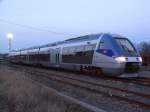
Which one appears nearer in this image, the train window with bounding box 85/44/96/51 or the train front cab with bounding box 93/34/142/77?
the train front cab with bounding box 93/34/142/77

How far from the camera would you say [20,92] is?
1118 cm

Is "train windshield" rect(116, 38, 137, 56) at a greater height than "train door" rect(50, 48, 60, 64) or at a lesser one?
greater

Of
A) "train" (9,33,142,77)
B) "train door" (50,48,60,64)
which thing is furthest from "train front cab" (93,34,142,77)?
"train door" (50,48,60,64)

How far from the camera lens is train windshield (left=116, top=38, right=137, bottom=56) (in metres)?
20.0

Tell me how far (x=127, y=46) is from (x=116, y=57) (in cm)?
201

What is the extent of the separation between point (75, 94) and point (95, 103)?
8.81 ft

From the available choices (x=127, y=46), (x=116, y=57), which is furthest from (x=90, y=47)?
(x=116, y=57)

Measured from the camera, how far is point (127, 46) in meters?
20.7

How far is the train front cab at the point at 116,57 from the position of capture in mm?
19016

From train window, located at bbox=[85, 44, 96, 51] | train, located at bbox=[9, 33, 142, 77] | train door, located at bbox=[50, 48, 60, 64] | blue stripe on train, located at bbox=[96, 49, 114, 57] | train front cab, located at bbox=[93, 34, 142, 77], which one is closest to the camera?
train front cab, located at bbox=[93, 34, 142, 77]

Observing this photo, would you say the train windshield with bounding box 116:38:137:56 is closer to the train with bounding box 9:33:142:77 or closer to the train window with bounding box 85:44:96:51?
the train with bounding box 9:33:142:77

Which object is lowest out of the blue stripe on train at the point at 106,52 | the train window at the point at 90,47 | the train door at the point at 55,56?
the train door at the point at 55,56

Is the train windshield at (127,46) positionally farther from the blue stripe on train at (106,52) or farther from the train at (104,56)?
the blue stripe on train at (106,52)

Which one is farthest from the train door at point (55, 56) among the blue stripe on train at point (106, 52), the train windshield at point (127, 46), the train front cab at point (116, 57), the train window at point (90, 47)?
the train windshield at point (127, 46)
